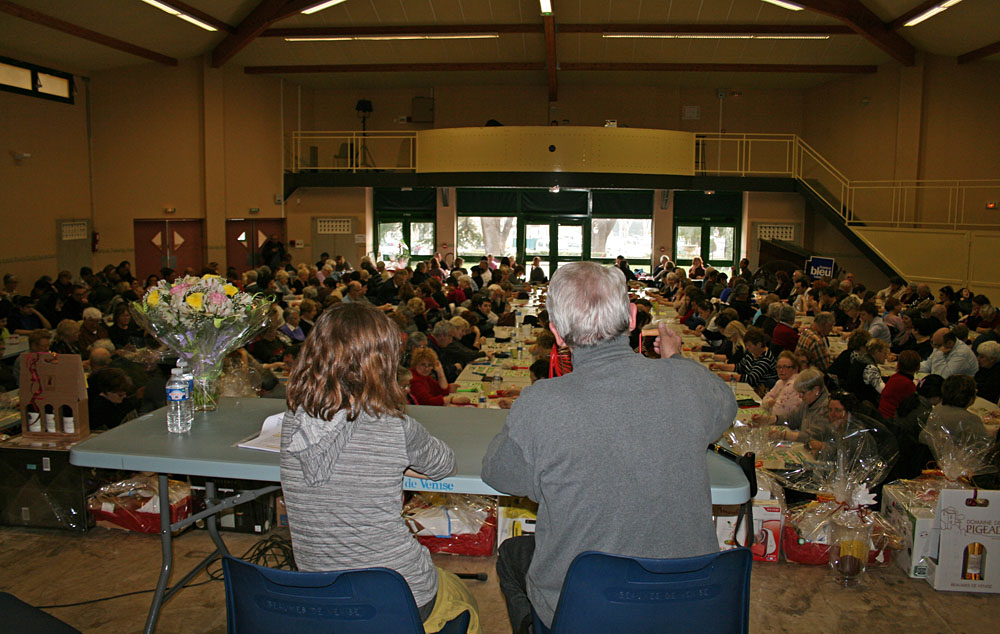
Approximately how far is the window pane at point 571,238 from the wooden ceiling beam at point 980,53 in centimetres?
888

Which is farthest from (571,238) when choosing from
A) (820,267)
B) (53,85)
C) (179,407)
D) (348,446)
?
(348,446)

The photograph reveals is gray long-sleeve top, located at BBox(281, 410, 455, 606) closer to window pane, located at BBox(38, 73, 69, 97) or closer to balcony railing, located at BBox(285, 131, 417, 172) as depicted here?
window pane, located at BBox(38, 73, 69, 97)

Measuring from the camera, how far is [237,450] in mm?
2734

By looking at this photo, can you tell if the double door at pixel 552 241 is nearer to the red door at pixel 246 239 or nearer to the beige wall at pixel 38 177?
the red door at pixel 246 239

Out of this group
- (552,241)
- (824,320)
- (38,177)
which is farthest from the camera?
(552,241)

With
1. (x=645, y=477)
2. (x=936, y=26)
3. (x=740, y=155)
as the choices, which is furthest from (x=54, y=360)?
(x=740, y=155)

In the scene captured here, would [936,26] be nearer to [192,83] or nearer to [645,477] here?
[192,83]

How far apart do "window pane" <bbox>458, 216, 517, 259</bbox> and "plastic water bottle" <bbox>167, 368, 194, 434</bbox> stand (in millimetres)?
17490

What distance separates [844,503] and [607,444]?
3.13 meters

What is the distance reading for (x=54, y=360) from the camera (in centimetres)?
404

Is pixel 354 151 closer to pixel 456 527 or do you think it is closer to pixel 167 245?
pixel 167 245

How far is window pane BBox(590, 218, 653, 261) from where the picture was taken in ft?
66.2

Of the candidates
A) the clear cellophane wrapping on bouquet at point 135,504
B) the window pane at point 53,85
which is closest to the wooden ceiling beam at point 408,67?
the window pane at point 53,85

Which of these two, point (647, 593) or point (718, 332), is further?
point (718, 332)
